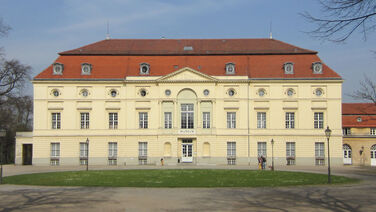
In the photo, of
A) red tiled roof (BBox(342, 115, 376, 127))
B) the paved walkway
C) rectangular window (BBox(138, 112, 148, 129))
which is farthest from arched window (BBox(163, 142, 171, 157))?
the paved walkway

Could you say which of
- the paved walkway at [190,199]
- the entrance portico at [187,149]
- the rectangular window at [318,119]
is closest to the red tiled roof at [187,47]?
the rectangular window at [318,119]

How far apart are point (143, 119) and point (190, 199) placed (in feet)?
118

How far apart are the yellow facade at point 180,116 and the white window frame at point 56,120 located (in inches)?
17.9

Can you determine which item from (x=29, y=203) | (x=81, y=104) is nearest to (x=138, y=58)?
(x=81, y=104)

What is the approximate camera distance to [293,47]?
59156 mm

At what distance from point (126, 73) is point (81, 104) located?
7085mm

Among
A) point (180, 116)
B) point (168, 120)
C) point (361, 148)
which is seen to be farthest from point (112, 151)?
point (361, 148)

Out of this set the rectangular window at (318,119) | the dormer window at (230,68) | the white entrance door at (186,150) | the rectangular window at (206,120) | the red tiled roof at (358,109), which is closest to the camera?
the rectangular window at (318,119)

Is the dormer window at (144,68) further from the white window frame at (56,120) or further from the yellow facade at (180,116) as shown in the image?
the white window frame at (56,120)

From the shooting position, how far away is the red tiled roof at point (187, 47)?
58000mm

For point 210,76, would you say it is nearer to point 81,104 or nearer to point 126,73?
point 126,73

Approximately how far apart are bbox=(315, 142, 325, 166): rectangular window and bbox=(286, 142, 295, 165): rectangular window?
2951 millimetres

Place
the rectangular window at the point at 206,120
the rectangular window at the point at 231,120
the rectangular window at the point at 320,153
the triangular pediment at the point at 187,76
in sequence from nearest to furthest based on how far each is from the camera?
1. the rectangular window at the point at 320,153
2. the triangular pediment at the point at 187,76
3. the rectangular window at the point at 206,120
4. the rectangular window at the point at 231,120

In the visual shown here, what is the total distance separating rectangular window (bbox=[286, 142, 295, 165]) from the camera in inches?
2170
